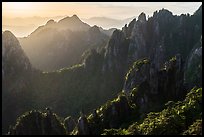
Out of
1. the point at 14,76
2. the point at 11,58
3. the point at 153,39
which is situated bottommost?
the point at 14,76

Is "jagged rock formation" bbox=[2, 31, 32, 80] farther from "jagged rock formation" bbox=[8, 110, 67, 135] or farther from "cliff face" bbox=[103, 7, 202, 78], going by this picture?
"jagged rock formation" bbox=[8, 110, 67, 135]

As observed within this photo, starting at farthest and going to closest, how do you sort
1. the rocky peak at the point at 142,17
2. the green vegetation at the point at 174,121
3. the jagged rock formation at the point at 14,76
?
the rocky peak at the point at 142,17
the jagged rock formation at the point at 14,76
the green vegetation at the point at 174,121

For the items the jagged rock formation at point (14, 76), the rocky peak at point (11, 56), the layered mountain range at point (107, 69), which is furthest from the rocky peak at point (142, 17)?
the rocky peak at point (11, 56)

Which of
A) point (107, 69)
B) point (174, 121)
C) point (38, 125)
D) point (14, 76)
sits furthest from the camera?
point (107, 69)

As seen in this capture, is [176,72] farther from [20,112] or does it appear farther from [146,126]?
[20,112]

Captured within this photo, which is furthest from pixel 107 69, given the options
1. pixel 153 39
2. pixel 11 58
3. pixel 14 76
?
pixel 11 58

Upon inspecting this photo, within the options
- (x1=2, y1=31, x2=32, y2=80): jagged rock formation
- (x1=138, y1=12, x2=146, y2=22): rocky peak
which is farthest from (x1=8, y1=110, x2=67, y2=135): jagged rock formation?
(x1=138, y1=12, x2=146, y2=22): rocky peak

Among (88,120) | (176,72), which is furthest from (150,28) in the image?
(88,120)

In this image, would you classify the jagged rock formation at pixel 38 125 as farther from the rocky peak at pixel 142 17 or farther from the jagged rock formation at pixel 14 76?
the rocky peak at pixel 142 17

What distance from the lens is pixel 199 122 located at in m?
44.6

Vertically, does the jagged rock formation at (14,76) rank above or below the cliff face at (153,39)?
below

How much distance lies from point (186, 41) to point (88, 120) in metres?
100

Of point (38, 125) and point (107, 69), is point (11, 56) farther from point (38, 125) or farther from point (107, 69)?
point (38, 125)

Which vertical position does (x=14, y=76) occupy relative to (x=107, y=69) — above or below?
below
